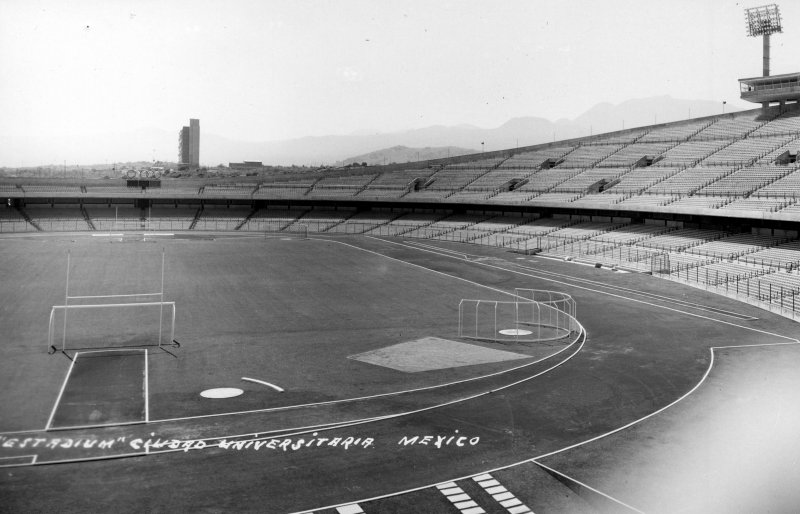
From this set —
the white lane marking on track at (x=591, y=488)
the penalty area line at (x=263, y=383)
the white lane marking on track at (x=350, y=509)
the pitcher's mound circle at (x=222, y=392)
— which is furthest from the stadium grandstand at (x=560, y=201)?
the white lane marking on track at (x=350, y=509)

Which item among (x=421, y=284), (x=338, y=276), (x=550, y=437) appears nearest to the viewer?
(x=550, y=437)

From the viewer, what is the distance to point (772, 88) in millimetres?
77938

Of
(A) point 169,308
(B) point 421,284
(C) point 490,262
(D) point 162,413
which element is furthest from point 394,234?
(D) point 162,413

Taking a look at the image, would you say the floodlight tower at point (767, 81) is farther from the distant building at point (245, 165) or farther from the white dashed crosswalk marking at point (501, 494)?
the distant building at point (245, 165)

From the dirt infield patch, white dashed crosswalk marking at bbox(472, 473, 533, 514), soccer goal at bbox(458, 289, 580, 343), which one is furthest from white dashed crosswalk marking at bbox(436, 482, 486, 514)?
soccer goal at bbox(458, 289, 580, 343)

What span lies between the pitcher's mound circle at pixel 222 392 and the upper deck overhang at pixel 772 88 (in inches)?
3068

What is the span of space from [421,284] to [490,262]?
48.5ft

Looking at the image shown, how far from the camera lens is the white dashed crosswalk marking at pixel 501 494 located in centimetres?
1369

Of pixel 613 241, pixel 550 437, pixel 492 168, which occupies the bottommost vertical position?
pixel 550 437

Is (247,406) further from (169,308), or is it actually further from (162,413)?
(169,308)

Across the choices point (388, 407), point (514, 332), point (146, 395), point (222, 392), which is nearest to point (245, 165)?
point (514, 332)

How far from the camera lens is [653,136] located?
88625 millimetres

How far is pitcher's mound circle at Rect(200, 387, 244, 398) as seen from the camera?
21.2 metres

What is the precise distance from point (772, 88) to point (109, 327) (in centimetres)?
7834
